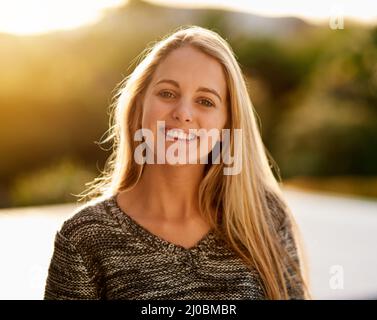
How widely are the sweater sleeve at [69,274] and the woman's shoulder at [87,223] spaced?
0.02 metres

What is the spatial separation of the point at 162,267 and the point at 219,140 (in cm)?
43

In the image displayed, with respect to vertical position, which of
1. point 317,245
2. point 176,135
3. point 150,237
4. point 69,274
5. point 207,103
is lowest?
point 69,274

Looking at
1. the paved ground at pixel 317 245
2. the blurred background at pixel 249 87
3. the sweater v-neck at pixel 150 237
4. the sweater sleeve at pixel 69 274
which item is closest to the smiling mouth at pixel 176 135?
the sweater v-neck at pixel 150 237

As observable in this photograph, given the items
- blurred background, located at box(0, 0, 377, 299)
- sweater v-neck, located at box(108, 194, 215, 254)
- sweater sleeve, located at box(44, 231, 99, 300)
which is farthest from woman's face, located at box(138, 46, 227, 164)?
blurred background, located at box(0, 0, 377, 299)

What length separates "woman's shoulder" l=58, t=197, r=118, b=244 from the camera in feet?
6.10

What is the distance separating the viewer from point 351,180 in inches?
395

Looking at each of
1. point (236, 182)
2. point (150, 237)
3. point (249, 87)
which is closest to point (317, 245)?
point (236, 182)

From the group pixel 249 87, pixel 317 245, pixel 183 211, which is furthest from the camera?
pixel 249 87

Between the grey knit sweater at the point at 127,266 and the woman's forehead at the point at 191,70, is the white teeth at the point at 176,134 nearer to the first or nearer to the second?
the woman's forehead at the point at 191,70

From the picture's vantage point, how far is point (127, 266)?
188 cm

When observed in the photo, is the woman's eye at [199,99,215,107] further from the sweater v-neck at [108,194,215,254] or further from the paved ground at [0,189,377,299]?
the paved ground at [0,189,377,299]

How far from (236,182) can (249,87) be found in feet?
28.4

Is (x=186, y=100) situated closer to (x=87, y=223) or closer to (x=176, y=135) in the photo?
(x=176, y=135)
